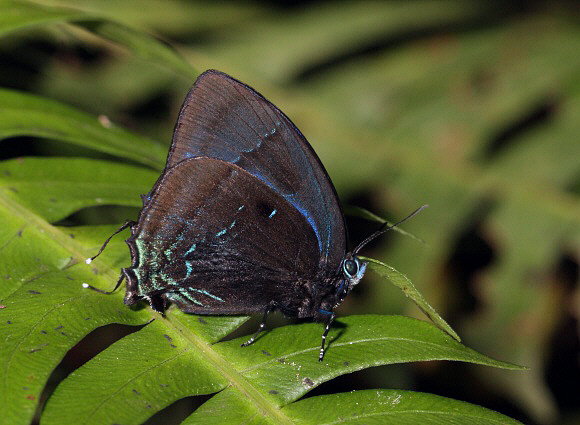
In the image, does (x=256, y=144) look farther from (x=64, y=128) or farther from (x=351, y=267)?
(x=64, y=128)

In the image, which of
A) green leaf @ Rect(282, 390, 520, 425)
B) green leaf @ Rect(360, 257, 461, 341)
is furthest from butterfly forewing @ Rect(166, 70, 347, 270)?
green leaf @ Rect(282, 390, 520, 425)

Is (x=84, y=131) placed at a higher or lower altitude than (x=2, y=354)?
higher

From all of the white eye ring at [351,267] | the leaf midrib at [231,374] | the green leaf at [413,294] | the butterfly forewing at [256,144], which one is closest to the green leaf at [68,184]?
the butterfly forewing at [256,144]

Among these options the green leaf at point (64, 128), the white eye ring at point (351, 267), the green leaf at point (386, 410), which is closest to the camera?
the green leaf at point (386, 410)

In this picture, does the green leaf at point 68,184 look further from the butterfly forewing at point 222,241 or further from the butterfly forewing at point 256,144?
the butterfly forewing at point 256,144

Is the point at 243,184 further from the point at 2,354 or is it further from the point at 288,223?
the point at 2,354

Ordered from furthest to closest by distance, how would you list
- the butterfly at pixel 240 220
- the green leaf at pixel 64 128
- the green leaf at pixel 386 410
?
the green leaf at pixel 64 128
the butterfly at pixel 240 220
the green leaf at pixel 386 410

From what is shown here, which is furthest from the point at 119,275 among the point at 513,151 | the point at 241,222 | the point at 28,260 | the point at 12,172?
the point at 513,151
